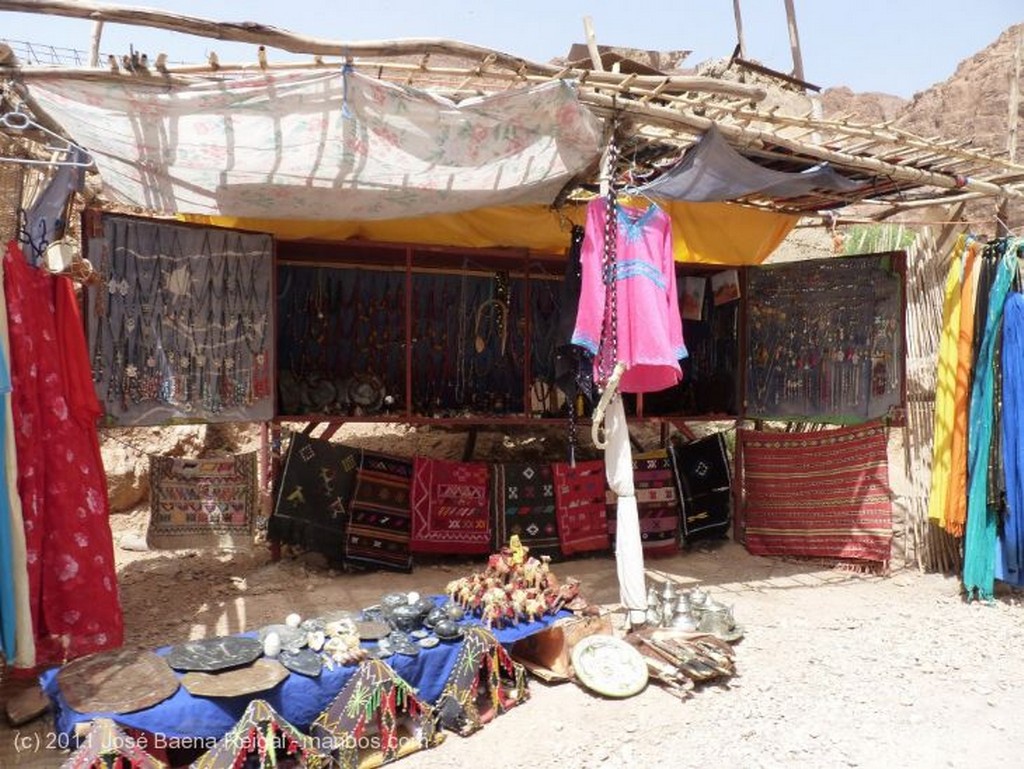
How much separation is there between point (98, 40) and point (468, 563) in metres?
3.93

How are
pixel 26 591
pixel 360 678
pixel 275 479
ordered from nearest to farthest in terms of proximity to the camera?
pixel 360 678 < pixel 26 591 < pixel 275 479

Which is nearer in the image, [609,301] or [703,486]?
[609,301]

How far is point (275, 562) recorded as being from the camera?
203 inches

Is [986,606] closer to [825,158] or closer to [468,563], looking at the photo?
[825,158]

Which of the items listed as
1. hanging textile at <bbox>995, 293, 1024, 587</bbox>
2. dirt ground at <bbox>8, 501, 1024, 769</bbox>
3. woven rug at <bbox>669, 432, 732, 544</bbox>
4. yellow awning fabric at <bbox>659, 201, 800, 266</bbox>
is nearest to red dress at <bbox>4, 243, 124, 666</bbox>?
dirt ground at <bbox>8, 501, 1024, 769</bbox>

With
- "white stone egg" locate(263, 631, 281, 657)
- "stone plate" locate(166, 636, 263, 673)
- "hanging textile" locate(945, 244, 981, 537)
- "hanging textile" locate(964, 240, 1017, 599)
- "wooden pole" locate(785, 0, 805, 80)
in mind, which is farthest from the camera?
"wooden pole" locate(785, 0, 805, 80)

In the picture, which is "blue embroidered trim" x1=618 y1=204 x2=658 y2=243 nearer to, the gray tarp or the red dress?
the gray tarp

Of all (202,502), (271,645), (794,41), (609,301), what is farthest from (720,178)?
(794,41)

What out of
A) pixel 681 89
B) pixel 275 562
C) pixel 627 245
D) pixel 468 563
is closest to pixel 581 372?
pixel 627 245

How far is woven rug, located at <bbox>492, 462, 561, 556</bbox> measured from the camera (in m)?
5.47

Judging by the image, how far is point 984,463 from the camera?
468 cm

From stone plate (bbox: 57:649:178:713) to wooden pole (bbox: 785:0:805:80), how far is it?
15.2 metres

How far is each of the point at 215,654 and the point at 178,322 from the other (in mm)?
2286

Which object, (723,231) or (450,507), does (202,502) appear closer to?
(450,507)
